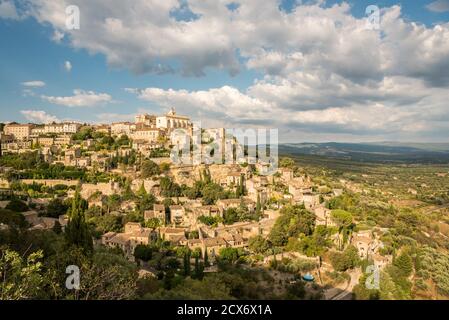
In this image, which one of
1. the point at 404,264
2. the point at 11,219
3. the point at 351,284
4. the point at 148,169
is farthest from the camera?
the point at 148,169

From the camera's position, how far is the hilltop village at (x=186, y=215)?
22.8m

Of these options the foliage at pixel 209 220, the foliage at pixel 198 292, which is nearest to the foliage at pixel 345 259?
the foliage at pixel 198 292

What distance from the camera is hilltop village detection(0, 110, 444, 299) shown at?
74.8ft

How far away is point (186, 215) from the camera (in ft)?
109

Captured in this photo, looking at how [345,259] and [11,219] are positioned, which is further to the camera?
[11,219]

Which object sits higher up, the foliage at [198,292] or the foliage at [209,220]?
the foliage at [198,292]

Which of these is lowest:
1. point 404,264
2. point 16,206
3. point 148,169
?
point 404,264

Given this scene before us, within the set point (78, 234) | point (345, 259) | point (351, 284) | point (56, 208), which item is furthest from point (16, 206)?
point (351, 284)

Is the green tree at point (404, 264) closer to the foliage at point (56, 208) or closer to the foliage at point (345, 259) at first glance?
the foliage at point (345, 259)

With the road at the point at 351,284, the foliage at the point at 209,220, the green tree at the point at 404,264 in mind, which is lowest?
the road at the point at 351,284

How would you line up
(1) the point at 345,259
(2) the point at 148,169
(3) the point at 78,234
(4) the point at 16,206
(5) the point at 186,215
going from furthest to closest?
(2) the point at 148,169 < (5) the point at 186,215 < (4) the point at 16,206 < (1) the point at 345,259 < (3) the point at 78,234

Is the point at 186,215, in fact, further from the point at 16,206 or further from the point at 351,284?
the point at 351,284
